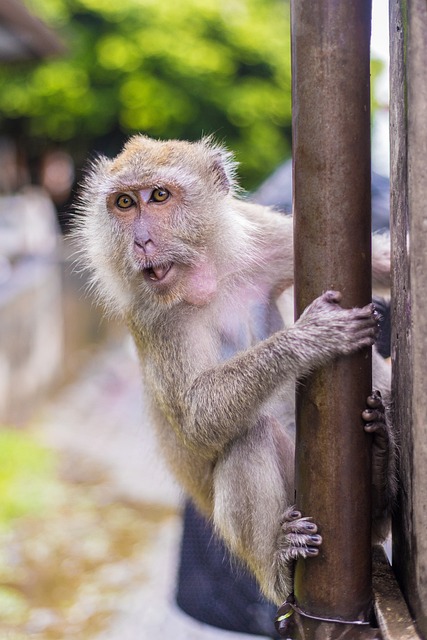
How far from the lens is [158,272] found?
2.95 metres

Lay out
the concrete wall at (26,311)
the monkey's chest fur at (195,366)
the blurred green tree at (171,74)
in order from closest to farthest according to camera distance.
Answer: the monkey's chest fur at (195,366)
the concrete wall at (26,311)
the blurred green tree at (171,74)

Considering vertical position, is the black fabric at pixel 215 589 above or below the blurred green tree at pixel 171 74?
below

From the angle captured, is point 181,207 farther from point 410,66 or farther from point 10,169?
point 10,169

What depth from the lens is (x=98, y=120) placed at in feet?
67.4

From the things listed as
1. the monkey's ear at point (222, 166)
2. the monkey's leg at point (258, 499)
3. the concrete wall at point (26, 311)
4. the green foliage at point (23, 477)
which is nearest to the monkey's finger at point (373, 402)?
the monkey's leg at point (258, 499)

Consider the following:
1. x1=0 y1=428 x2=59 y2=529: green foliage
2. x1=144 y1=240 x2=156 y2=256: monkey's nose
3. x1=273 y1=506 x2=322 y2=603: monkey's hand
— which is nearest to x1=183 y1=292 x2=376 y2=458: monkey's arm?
x1=273 y1=506 x2=322 y2=603: monkey's hand

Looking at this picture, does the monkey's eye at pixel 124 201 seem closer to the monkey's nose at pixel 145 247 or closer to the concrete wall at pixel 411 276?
the monkey's nose at pixel 145 247

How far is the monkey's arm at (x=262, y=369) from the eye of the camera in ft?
7.52

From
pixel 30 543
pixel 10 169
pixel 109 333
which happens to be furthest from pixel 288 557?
pixel 10 169

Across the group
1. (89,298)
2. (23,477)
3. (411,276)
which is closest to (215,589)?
(411,276)

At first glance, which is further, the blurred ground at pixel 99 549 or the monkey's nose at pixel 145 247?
A: the blurred ground at pixel 99 549

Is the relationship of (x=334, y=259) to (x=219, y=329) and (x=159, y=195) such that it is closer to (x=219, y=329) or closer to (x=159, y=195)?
(x=219, y=329)

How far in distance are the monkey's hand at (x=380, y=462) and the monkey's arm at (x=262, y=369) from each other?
18 cm

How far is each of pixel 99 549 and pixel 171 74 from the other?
14927mm
